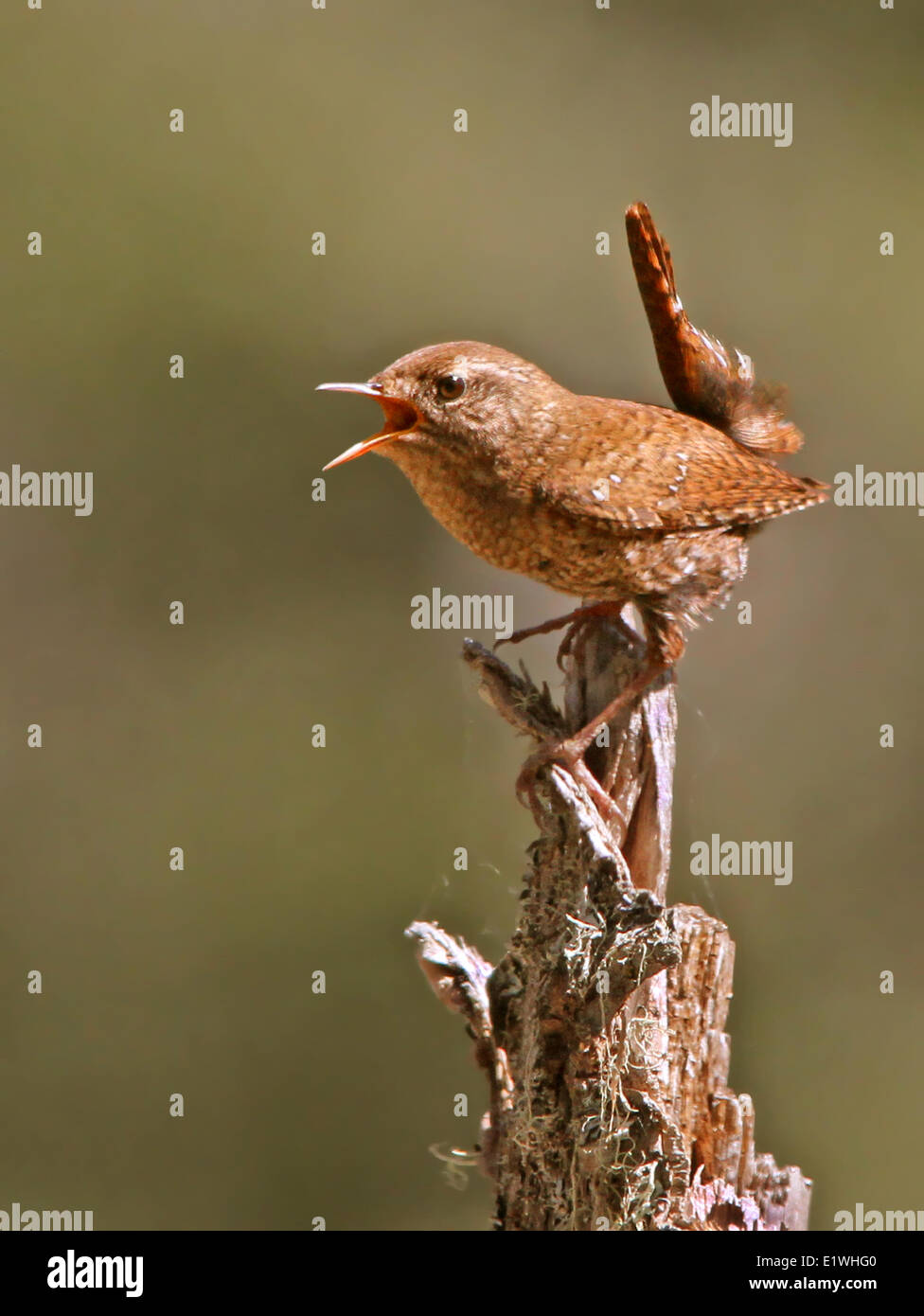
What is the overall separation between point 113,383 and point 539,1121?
11.3ft

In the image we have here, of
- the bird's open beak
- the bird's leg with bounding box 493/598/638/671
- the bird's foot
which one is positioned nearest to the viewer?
the bird's open beak

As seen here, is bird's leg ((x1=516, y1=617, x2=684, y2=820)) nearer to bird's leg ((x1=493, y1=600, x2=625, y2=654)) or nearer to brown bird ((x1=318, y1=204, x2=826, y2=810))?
brown bird ((x1=318, y1=204, x2=826, y2=810))

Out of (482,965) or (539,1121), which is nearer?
(539,1121)

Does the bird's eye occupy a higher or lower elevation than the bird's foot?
higher

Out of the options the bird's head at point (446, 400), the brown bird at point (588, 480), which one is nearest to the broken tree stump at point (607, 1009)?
the brown bird at point (588, 480)

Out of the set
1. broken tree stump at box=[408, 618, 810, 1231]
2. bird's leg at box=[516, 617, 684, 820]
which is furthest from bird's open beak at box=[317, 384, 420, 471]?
bird's leg at box=[516, 617, 684, 820]

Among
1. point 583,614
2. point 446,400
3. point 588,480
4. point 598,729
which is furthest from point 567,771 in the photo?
point 446,400

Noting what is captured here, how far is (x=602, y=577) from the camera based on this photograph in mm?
2467

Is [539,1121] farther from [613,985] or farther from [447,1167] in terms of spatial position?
[447,1167]

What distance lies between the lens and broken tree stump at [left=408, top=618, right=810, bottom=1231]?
2.37 metres

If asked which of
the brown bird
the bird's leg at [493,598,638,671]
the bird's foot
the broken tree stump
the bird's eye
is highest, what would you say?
the bird's eye

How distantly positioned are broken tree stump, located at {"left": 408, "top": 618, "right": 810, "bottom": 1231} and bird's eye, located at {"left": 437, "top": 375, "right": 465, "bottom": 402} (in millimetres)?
522

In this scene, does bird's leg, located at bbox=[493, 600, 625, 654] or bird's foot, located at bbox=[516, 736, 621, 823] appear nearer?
bird's foot, located at bbox=[516, 736, 621, 823]
